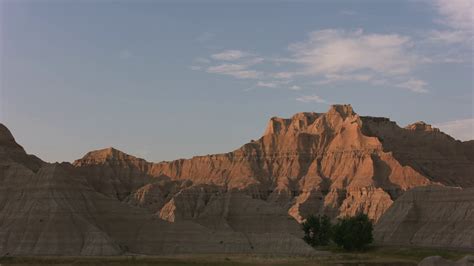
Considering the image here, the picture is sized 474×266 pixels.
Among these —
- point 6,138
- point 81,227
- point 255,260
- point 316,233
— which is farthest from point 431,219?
point 6,138

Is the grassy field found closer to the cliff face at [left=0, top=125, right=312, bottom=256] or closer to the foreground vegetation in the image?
the foreground vegetation

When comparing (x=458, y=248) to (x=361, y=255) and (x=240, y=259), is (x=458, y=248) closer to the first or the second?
(x=361, y=255)

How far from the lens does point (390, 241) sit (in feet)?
445

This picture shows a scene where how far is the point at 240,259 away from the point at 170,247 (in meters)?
23.2

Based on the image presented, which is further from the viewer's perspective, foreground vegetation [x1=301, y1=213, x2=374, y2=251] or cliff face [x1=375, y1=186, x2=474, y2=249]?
foreground vegetation [x1=301, y1=213, x2=374, y2=251]

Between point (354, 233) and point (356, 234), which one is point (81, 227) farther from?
point (356, 234)

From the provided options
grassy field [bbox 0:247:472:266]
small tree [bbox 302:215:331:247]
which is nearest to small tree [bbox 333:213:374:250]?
grassy field [bbox 0:247:472:266]

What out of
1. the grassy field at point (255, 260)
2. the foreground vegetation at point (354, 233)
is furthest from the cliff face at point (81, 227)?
the grassy field at point (255, 260)

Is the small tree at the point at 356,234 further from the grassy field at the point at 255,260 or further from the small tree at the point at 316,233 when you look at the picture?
the small tree at the point at 316,233

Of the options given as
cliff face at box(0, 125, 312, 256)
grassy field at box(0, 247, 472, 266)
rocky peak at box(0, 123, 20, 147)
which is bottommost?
grassy field at box(0, 247, 472, 266)

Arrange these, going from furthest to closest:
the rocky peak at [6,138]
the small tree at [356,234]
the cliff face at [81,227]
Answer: the rocky peak at [6,138] → the small tree at [356,234] → the cliff face at [81,227]

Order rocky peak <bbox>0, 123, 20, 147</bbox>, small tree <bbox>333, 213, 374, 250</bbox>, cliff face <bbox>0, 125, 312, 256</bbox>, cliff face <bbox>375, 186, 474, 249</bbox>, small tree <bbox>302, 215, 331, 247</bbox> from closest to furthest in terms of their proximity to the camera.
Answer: cliff face <bbox>0, 125, 312, 256</bbox>, cliff face <bbox>375, 186, 474, 249</bbox>, small tree <bbox>333, 213, 374, 250</bbox>, small tree <bbox>302, 215, 331, 247</bbox>, rocky peak <bbox>0, 123, 20, 147</bbox>

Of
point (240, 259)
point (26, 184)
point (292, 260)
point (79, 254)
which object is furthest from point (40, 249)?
point (292, 260)

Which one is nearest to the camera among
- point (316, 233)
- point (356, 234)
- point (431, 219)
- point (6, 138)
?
point (356, 234)
